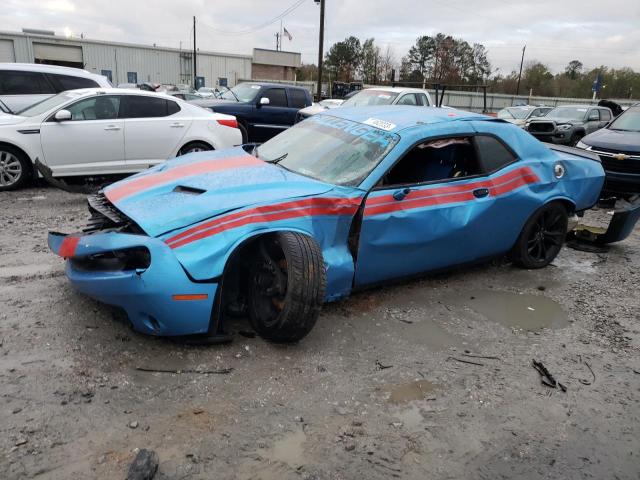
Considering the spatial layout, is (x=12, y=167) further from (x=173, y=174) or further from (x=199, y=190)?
(x=199, y=190)

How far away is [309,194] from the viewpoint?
364 cm

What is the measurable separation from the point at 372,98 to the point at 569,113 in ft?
24.7

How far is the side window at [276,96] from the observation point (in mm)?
12414

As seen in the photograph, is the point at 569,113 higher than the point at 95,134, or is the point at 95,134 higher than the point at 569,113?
the point at 569,113

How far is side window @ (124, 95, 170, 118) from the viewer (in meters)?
7.75

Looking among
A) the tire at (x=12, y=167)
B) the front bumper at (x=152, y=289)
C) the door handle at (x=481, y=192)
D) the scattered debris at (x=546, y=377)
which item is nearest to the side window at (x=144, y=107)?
the tire at (x=12, y=167)

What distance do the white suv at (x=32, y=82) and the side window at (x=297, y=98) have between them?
15.1 feet

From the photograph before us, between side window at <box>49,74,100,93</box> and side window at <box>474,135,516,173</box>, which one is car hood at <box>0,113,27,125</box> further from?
side window at <box>474,135,516,173</box>

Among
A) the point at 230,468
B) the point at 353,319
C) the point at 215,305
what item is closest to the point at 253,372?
the point at 215,305

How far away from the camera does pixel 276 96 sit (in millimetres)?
12539

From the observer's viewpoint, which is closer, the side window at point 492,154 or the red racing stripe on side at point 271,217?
the red racing stripe on side at point 271,217

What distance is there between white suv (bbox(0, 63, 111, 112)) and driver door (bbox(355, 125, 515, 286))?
7.61 metres

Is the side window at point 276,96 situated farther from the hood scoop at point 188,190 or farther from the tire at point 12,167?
the hood scoop at point 188,190

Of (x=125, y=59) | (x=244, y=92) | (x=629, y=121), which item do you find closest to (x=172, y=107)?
(x=244, y=92)
